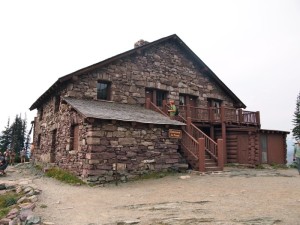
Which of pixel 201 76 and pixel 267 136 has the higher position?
pixel 201 76

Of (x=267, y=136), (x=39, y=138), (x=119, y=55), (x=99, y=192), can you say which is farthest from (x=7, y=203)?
(x=267, y=136)

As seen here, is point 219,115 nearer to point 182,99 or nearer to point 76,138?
point 182,99

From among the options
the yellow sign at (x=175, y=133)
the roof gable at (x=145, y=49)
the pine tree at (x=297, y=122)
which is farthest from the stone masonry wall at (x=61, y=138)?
the pine tree at (x=297, y=122)

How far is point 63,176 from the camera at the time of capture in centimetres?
1211

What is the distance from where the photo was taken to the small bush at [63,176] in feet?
36.4

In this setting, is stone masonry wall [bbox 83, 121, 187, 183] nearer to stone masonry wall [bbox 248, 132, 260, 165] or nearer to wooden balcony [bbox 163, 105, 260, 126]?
wooden balcony [bbox 163, 105, 260, 126]

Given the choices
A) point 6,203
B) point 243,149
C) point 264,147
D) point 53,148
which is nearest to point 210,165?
point 243,149

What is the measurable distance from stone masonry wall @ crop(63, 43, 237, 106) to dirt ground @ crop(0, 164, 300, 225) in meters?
5.97

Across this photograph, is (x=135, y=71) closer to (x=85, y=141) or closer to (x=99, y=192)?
(x=85, y=141)

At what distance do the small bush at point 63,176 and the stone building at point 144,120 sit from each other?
11.1 inches

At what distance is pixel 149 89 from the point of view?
17.1 meters

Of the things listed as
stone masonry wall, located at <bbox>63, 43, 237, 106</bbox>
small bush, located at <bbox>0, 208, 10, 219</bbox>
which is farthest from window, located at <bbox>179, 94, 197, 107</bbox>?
small bush, located at <bbox>0, 208, 10, 219</bbox>

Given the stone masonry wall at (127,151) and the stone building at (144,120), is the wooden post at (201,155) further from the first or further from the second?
the stone masonry wall at (127,151)

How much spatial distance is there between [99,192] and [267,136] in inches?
560
